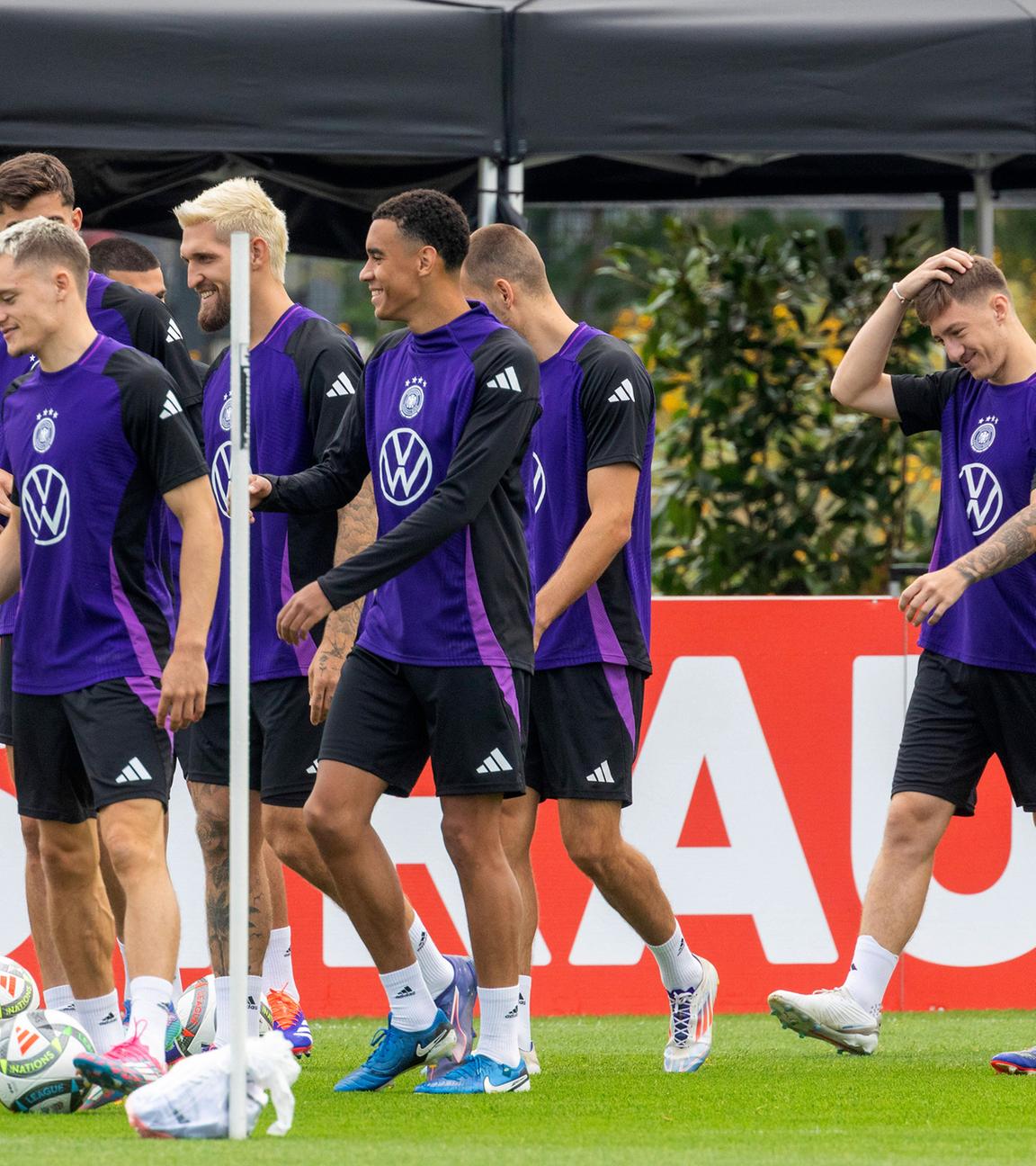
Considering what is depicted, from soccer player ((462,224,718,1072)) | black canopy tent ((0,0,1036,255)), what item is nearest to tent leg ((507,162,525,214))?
black canopy tent ((0,0,1036,255))

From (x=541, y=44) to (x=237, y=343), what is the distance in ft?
12.4

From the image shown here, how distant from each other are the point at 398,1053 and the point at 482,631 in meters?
1.07

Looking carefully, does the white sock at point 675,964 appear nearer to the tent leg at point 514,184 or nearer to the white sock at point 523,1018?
the white sock at point 523,1018

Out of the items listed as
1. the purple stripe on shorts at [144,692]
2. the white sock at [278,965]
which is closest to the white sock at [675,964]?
the white sock at [278,965]

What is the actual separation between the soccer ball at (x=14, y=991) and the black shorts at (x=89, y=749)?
0.38 meters

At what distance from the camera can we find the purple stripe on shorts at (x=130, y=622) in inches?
196

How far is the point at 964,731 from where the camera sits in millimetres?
5867

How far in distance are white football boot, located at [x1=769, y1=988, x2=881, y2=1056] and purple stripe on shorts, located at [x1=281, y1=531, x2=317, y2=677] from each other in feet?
4.93

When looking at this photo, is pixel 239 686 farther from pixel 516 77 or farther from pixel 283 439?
pixel 516 77

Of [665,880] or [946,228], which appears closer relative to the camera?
[665,880]

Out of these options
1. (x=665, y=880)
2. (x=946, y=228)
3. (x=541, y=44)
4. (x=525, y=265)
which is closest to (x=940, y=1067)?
(x=665, y=880)

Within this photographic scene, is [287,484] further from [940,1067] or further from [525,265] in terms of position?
[940,1067]

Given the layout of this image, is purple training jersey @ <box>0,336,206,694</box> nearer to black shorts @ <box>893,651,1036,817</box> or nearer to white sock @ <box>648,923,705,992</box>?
white sock @ <box>648,923,705,992</box>

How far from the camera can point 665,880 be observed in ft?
24.0
